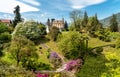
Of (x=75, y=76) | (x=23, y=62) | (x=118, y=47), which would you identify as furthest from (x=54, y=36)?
(x=75, y=76)

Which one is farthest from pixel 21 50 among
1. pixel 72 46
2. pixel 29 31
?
pixel 29 31

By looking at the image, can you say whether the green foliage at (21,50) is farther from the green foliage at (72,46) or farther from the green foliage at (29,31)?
the green foliage at (29,31)

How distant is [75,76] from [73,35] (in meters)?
17.5

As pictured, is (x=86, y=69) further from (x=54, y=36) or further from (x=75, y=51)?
(x=54, y=36)

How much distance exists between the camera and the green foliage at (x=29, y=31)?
65.2 m

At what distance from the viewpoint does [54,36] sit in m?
Answer: 64.8

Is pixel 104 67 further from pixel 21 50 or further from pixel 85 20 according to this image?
pixel 85 20

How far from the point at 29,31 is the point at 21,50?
25.2m

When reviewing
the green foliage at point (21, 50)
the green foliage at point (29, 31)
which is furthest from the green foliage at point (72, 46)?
the green foliage at point (29, 31)

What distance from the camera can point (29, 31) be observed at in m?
65.9

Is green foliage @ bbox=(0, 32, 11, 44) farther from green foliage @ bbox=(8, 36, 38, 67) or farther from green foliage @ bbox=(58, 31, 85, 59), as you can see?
green foliage @ bbox=(8, 36, 38, 67)

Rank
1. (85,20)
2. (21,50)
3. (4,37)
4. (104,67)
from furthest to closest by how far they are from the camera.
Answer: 1. (85,20)
2. (4,37)
3. (21,50)
4. (104,67)

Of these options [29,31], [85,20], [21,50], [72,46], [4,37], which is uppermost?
[85,20]

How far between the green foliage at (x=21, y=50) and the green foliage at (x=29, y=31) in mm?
22388
